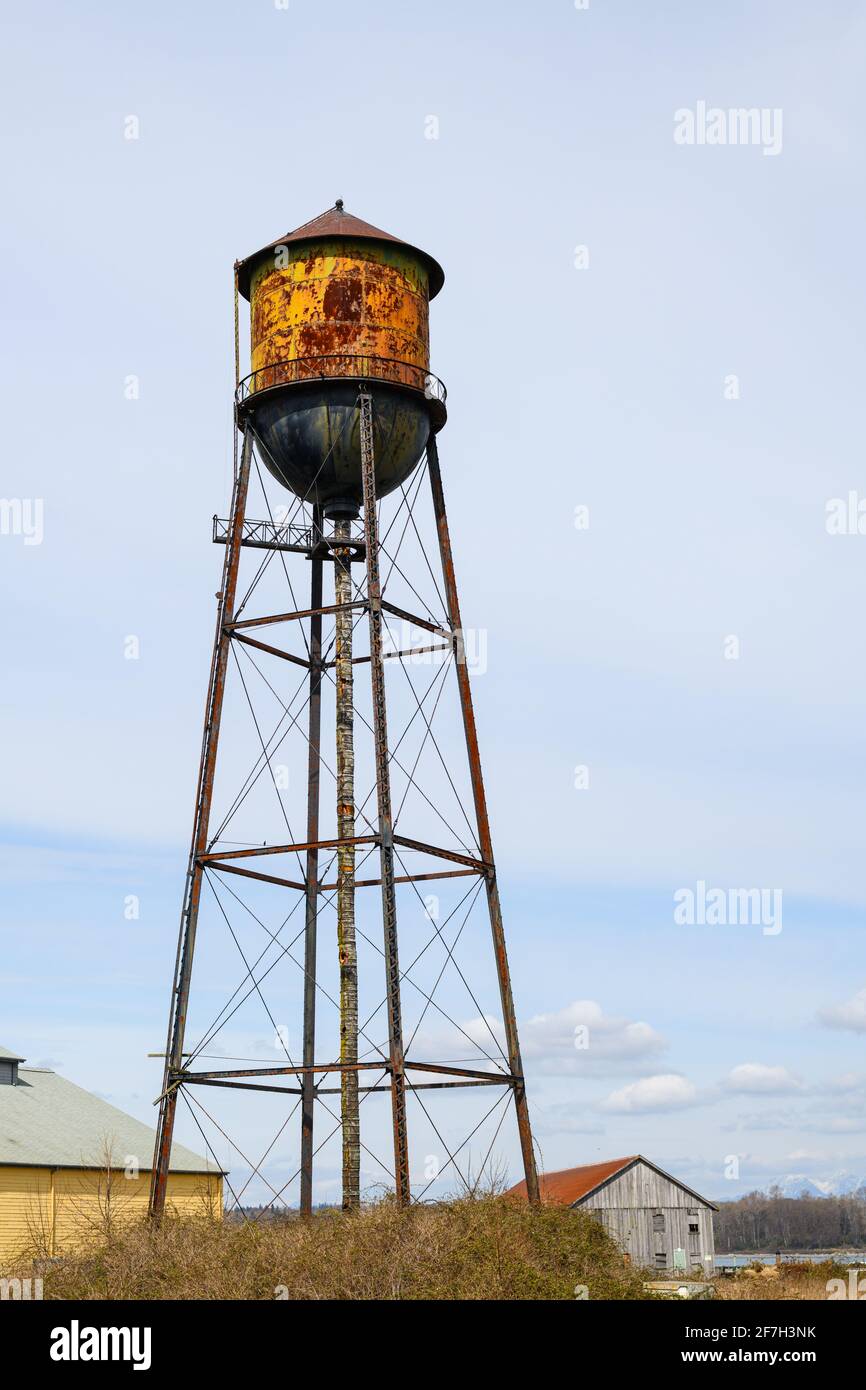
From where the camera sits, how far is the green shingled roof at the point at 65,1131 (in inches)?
1377

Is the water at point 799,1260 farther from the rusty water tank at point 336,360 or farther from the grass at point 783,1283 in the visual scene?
the rusty water tank at point 336,360

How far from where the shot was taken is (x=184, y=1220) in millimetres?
22891

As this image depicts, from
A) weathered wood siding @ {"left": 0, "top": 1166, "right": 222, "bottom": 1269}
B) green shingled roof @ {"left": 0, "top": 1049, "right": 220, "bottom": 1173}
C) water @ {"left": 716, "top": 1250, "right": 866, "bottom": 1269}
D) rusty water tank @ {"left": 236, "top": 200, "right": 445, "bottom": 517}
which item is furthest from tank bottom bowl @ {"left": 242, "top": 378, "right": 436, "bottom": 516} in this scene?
water @ {"left": 716, "top": 1250, "right": 866, "bottom": 1269}

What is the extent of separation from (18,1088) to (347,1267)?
2206 centimetres

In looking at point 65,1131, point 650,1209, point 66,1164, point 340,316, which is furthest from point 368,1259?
point 650,1209

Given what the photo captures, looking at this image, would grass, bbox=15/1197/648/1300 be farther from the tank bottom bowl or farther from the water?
the water

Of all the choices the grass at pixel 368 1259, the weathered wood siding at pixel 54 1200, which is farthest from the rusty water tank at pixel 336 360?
the weathered wood siding at pixel 54 1200

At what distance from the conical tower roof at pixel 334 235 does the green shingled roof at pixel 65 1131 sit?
60.9 ft

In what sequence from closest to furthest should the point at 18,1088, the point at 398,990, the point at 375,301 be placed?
the point at 398,990 < the point at 375,301 < the point at 18,1088

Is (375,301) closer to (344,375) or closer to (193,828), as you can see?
(344,375)

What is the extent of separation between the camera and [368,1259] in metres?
19.9

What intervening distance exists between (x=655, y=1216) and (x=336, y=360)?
95.8 feet

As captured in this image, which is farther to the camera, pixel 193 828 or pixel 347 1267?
pixel 193 828
